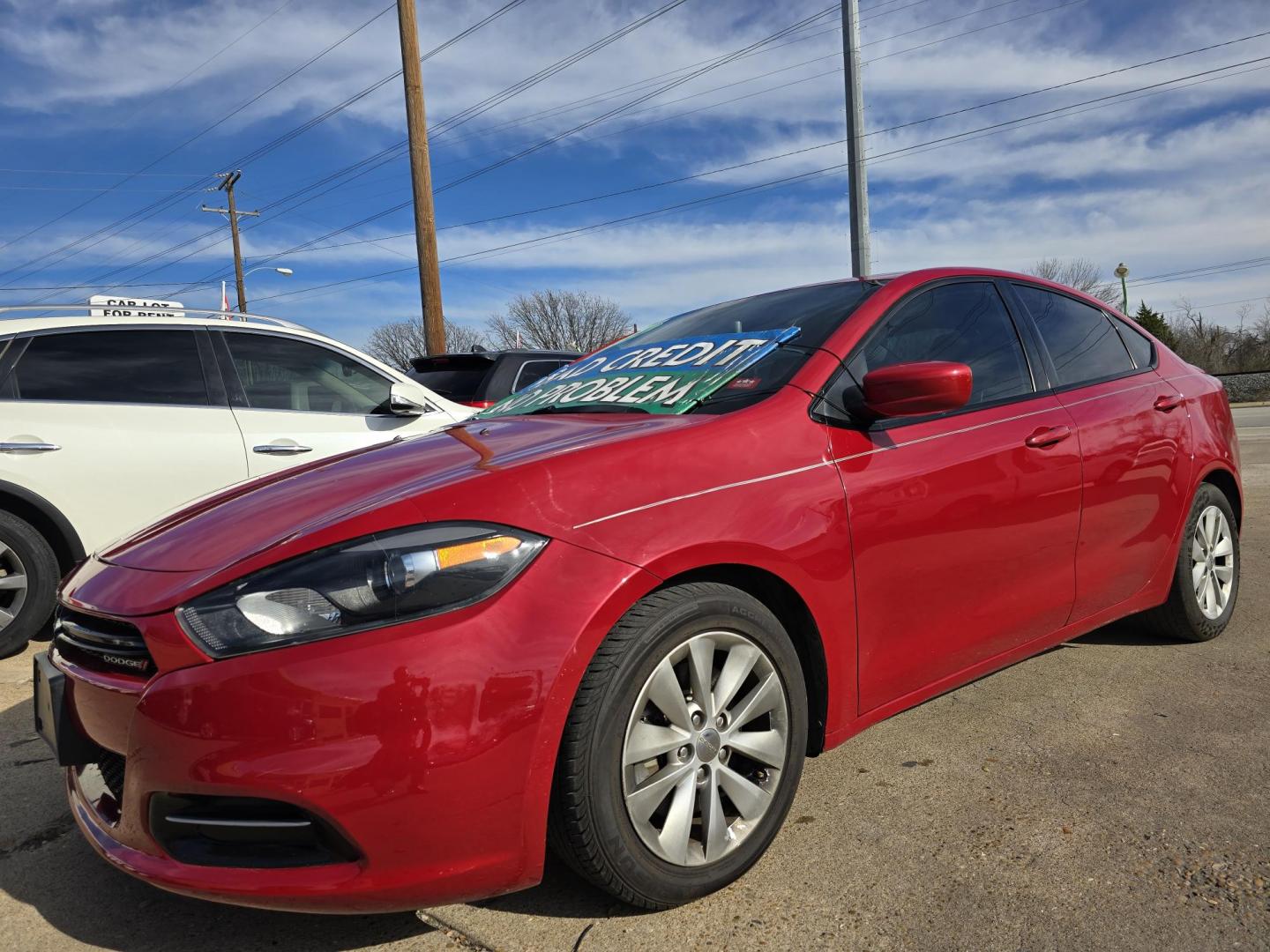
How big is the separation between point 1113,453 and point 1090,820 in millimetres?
1349

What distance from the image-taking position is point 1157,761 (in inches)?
108

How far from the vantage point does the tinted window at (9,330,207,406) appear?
4.52m

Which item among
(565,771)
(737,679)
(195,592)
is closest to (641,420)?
(737,679)

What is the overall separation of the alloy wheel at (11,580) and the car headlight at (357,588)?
3.10 meters

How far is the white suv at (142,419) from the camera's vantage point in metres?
4.32

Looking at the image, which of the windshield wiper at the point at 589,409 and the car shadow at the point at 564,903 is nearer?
the car shadow at the point at 564,903

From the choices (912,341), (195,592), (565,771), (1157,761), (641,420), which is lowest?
(1157,761)

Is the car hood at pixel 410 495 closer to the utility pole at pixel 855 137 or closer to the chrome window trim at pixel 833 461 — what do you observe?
the chrome window trim at pixel 833 461

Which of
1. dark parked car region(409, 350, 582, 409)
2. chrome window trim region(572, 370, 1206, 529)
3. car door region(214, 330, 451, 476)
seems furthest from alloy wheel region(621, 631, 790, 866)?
dark parked car region(409, 350, 582, 409)

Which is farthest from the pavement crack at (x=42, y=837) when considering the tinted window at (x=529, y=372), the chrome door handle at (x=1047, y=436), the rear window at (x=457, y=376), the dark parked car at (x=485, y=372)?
the tinted window at (x=529, y=372)

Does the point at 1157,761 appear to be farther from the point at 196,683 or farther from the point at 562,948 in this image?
the point at 196,683

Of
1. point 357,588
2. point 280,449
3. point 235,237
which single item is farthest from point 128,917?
point 235,237

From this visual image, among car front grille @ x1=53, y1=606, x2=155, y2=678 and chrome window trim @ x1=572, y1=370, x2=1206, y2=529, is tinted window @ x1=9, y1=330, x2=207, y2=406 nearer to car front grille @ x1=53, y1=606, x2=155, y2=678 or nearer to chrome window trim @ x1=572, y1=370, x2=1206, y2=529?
car front grille @ x1=53, y1=606, x2=155, y2=678

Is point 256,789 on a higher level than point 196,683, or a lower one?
lower
